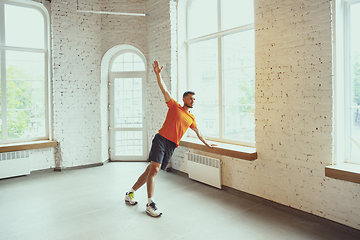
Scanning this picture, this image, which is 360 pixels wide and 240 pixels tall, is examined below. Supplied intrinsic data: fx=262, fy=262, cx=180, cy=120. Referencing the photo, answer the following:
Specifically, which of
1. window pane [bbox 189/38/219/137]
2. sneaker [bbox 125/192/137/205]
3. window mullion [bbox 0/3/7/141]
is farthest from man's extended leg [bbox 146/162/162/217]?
window mullion [bbox 0/3/7/141]

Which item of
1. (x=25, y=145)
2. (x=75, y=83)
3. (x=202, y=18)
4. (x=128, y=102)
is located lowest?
(x=25, y=145)

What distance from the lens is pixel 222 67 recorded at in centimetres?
455

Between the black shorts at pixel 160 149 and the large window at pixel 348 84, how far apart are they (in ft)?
6.54

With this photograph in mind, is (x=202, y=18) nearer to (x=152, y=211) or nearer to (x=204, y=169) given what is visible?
(x=204, y=169)

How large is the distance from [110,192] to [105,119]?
7.91 feet

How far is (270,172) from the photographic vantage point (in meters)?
3.57

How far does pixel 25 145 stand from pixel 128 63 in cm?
282

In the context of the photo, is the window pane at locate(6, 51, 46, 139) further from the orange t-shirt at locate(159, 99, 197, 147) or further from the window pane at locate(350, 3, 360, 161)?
the window pane at locate(350, 3, 360, 161)

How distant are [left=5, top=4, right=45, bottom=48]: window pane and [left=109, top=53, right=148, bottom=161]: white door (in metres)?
1.71

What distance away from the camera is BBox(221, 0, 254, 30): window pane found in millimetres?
4059

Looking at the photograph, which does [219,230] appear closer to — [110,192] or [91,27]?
[110,192]

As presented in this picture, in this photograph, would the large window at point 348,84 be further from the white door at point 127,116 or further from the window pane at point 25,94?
the window pane at point 25,94

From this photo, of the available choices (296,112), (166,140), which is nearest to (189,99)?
(166,140)

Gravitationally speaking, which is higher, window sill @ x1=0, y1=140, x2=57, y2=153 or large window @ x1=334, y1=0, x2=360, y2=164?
large window @ x1=334, y1=0, x2=360, y2=164
